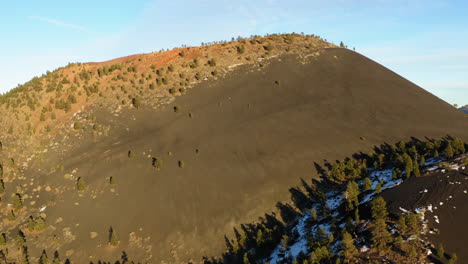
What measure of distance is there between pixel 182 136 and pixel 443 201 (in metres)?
31.1

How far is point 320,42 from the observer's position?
67.1 metres

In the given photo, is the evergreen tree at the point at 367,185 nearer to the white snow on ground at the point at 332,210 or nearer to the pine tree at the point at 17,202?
the white snow on ground at the point at 332,210

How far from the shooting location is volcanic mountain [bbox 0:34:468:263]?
29.1m

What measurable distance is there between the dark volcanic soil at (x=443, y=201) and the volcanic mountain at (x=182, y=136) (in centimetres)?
1044

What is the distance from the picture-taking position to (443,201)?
75.0 feet

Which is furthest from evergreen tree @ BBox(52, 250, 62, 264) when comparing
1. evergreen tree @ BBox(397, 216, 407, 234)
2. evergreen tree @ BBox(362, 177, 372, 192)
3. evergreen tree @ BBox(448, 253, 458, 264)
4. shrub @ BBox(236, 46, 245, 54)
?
shrub @ BBox(236, 46, 245, 54)

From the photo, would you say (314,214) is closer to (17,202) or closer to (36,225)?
(36,225)

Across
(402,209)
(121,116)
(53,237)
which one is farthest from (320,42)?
(53,237)

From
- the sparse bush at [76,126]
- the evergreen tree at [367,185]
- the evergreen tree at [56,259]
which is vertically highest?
the sparse bush at [76,126]

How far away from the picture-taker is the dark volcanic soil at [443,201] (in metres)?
20.1

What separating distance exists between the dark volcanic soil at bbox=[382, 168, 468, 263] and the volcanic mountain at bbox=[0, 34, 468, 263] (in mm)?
10442

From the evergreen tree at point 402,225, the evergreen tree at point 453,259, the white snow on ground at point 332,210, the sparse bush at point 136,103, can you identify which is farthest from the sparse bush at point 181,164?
the evergreen tree at point 453,259

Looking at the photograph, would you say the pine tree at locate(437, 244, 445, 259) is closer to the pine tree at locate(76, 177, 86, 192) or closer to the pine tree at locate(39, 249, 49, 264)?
the pine tree at locate(39, 249, 49, 264)

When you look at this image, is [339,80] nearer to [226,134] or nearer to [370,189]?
[226,134]
